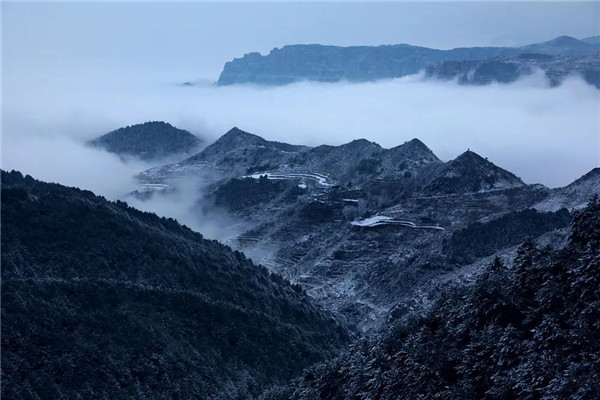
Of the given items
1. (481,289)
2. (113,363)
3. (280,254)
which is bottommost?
(280,254)

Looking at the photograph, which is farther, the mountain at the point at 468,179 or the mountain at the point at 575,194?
the mountain at the point at 468,179

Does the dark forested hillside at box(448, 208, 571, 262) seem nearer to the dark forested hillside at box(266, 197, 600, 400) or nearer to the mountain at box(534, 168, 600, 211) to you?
the mountain at box(534, 168, 600, 211)

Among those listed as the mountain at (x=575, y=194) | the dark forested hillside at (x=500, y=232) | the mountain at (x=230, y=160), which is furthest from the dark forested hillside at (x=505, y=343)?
the mountain at (x=230, y=160)

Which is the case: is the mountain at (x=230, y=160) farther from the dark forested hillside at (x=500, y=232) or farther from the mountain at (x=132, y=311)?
the mountain at (x=132, y=311)

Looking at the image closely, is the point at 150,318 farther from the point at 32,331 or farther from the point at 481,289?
the point at 481,289

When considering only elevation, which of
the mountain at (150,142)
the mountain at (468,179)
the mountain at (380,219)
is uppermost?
the mountain at (150,142)

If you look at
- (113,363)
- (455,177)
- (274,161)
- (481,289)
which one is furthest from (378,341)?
(274,161)

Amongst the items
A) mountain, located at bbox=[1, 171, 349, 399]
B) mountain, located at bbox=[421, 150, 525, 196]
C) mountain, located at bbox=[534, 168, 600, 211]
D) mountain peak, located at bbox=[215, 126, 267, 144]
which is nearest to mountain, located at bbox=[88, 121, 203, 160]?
mountain peak, located at bbox=[215, 126, 267, 144]
